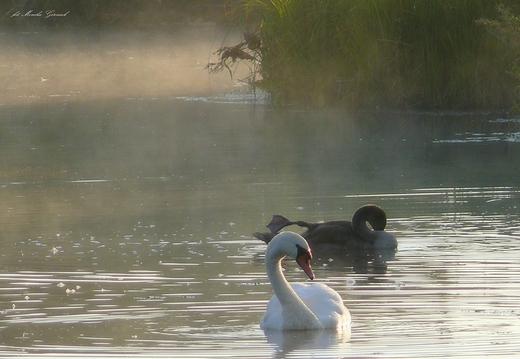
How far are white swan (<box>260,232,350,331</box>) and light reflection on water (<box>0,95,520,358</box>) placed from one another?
10cm

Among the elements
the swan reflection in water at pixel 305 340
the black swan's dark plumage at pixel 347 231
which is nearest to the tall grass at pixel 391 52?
the black swan's dark plumage at pixel 347 231

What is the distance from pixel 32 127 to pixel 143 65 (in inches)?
587

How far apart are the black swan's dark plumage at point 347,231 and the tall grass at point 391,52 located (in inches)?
333

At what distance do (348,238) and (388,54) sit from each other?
9246mm

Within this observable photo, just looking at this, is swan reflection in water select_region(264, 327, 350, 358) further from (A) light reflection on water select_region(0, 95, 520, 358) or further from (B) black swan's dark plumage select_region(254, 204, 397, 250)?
(B) black swan's dark plumage select_region(254, 204, 397, 250)

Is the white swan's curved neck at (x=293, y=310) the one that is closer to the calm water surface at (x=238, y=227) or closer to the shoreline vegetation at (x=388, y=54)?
the calm water surface at (x=238, y=227)

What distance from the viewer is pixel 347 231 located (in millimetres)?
10156

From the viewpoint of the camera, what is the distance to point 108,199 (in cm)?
1246

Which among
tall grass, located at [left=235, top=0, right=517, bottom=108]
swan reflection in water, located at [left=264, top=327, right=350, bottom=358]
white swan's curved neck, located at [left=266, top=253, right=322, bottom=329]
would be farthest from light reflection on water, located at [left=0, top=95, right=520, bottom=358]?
tall grass, located at [left=235, top=0, right=517, bottom=108]

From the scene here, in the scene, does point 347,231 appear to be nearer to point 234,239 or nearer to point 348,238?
point 348,238

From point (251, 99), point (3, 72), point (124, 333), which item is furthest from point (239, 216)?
point (3, 72)

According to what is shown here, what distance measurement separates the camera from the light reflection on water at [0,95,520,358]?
6754 mm

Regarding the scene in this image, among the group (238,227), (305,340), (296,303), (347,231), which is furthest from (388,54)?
(305,340)

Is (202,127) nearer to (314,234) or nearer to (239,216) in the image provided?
(239,216)
